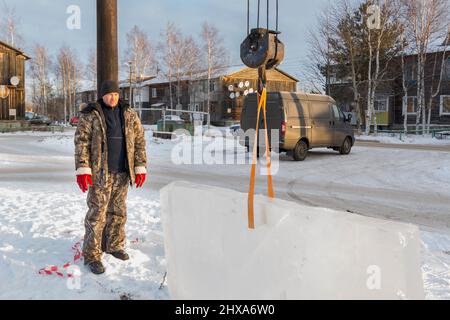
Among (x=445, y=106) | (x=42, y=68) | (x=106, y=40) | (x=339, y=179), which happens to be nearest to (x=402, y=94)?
(x=445, y=106)

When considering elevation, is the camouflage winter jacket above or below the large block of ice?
above


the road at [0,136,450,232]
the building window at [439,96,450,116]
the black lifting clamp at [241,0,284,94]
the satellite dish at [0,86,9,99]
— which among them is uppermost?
the satellite dish at [0,86,9,99]

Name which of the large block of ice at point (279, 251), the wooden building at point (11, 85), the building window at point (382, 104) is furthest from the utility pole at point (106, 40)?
the building window at point (382, 104)

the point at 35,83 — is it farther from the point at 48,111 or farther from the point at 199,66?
the point at 199,66

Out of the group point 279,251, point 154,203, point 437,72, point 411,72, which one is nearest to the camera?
point 279,251

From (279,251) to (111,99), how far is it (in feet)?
8.32

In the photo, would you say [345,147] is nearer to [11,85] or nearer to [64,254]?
[64,254]

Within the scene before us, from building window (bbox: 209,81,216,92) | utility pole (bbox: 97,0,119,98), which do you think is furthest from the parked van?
building window (bbox: 209,81,216,92)

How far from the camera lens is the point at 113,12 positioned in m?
4.95

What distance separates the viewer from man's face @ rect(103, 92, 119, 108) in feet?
14.4

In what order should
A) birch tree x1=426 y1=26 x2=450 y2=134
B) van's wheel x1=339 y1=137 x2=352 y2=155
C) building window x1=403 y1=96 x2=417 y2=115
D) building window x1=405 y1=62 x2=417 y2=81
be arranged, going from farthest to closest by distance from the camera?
building window x1=403 y1=96 x2=417 y2=115 < building window x1=405 y1=62 x2=417 y2=81 < birch tree x1=426 y1=26 x2=450 y2=134 < van's wheel x1=339 y1=137 x2=352 y2=155

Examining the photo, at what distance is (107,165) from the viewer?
4289 mm

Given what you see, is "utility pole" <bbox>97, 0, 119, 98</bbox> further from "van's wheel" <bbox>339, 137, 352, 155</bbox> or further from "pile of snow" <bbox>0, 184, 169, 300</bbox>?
"van's wheel" <bbox>339, 137, 352, 155</bbox>

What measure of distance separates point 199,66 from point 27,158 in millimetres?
40813
